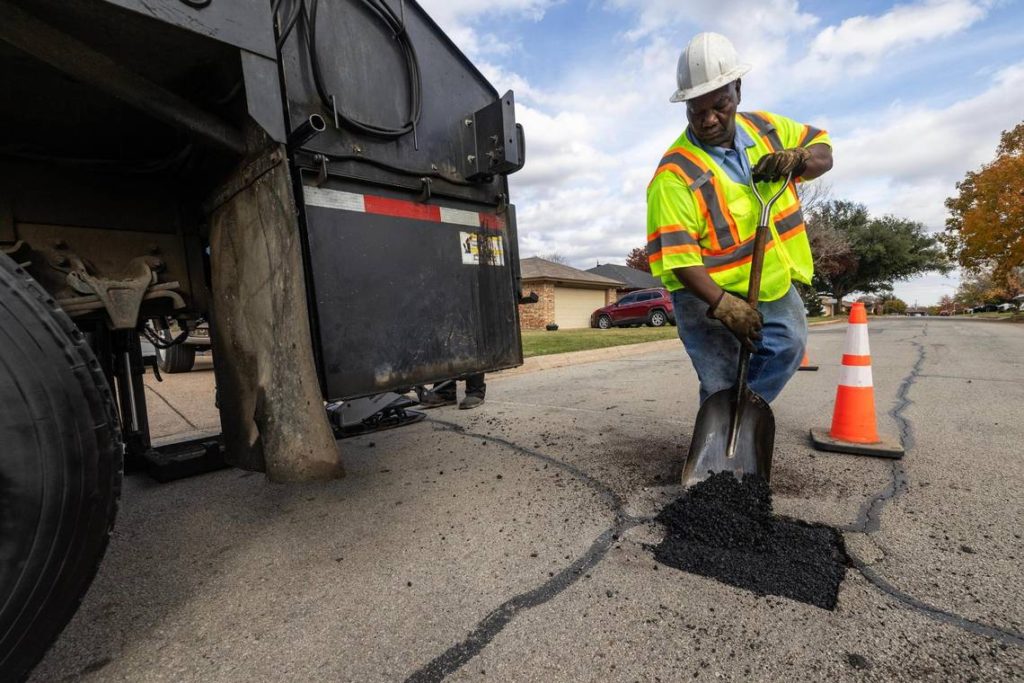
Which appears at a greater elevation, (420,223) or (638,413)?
(420,223)

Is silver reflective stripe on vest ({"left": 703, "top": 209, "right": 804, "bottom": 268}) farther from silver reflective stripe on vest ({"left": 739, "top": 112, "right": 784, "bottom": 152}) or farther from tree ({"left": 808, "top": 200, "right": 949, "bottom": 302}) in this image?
tree ({"left": 808, "top": 200, "right": 949, "bottom": 302})

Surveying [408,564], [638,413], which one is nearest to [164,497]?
[408,564]

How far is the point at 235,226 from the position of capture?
1.78 metres

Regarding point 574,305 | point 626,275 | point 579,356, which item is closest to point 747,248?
point 579,356

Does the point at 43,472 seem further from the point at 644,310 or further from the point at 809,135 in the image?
the point at 644,310

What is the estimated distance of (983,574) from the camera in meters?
1.56

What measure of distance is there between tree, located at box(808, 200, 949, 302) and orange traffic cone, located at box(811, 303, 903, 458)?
125 feet

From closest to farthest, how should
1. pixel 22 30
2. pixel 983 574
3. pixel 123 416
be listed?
pixel 22 30 < pixel 983 574 < pixel 123 416

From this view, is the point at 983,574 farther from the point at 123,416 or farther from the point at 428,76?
the point at 123,416

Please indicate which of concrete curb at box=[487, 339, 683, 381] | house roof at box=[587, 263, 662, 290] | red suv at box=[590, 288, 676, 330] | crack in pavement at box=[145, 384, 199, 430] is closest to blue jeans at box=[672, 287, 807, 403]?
concrete curb at box=[487, 339, 683, 381]

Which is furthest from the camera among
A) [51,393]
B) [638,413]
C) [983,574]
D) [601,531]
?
[638,413]

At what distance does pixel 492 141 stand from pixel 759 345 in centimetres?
157

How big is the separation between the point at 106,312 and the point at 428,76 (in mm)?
1529

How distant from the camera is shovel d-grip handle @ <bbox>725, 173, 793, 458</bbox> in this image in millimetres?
2186
